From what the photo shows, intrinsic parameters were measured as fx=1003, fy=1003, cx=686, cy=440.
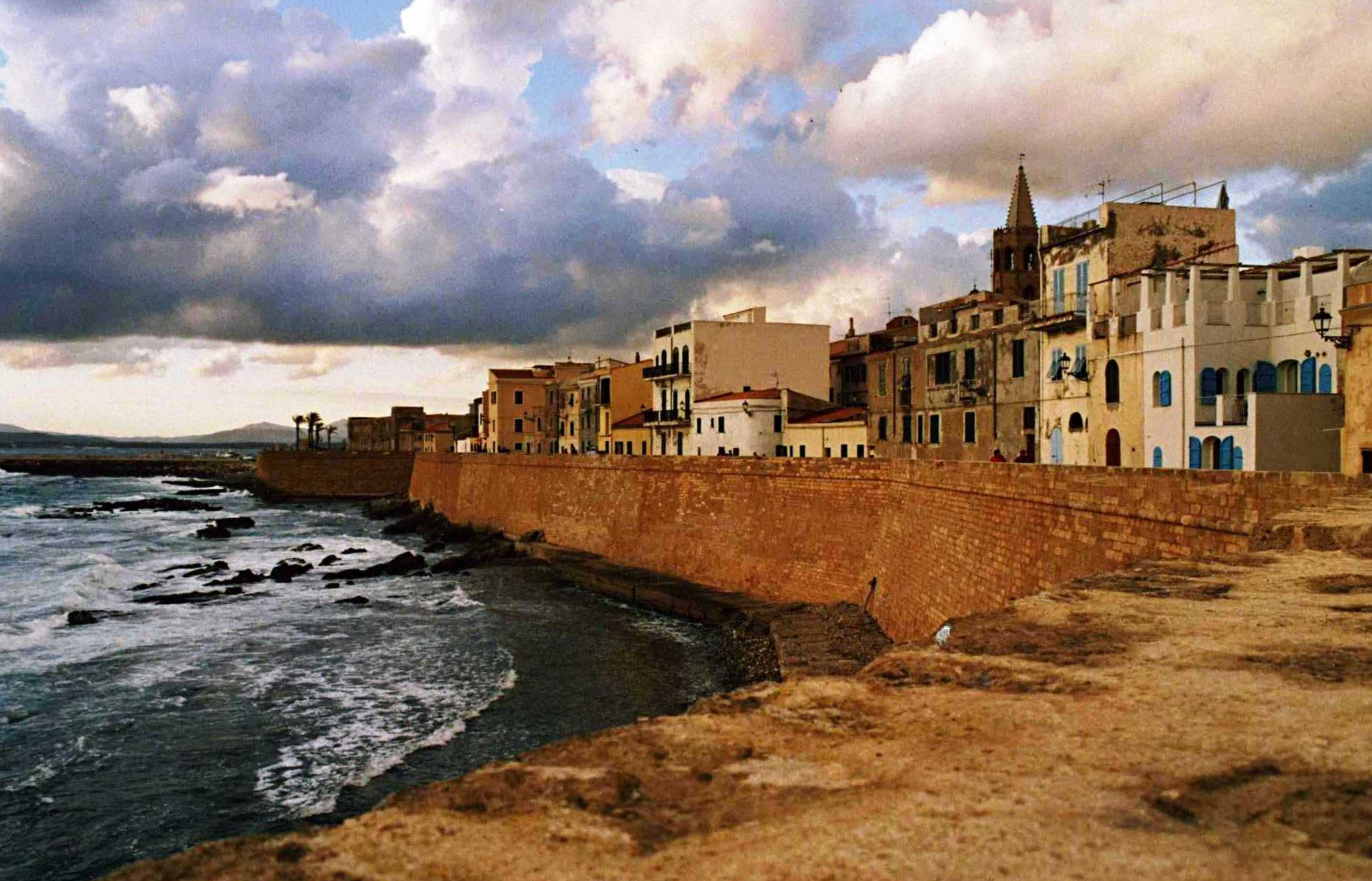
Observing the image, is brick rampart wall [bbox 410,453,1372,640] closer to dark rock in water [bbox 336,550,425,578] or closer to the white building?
dark rock in water [bbox 336,550,425,578]

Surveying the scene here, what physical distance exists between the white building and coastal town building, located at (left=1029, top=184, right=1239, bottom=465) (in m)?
1.93

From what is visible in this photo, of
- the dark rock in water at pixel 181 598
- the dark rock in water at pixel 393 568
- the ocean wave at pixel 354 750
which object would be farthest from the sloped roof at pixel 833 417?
the ocean wave at pixel 354 750

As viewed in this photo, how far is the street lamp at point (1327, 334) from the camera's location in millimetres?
16859

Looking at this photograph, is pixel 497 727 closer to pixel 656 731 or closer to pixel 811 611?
pixel 811 611

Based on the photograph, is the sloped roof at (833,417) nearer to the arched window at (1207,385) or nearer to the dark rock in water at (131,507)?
the arched window at (1207,385)

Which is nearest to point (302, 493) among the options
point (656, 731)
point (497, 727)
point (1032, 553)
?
point (497, 727)

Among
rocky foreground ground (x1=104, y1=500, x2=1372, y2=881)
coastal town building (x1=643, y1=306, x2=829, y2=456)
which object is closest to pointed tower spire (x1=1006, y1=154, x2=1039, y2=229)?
coastal town building (x1=643, y1=306, x2=829, y2=456)

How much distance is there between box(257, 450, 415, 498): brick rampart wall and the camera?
278 ft

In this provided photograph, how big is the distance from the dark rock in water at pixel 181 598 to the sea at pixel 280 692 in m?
0.58

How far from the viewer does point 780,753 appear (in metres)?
Answer: 4.72

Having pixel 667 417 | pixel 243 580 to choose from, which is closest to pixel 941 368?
pixel 667 417

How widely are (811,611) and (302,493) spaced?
234ft

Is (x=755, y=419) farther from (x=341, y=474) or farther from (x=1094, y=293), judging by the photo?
(x=341, y=474)

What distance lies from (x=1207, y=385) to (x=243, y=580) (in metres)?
31.0
